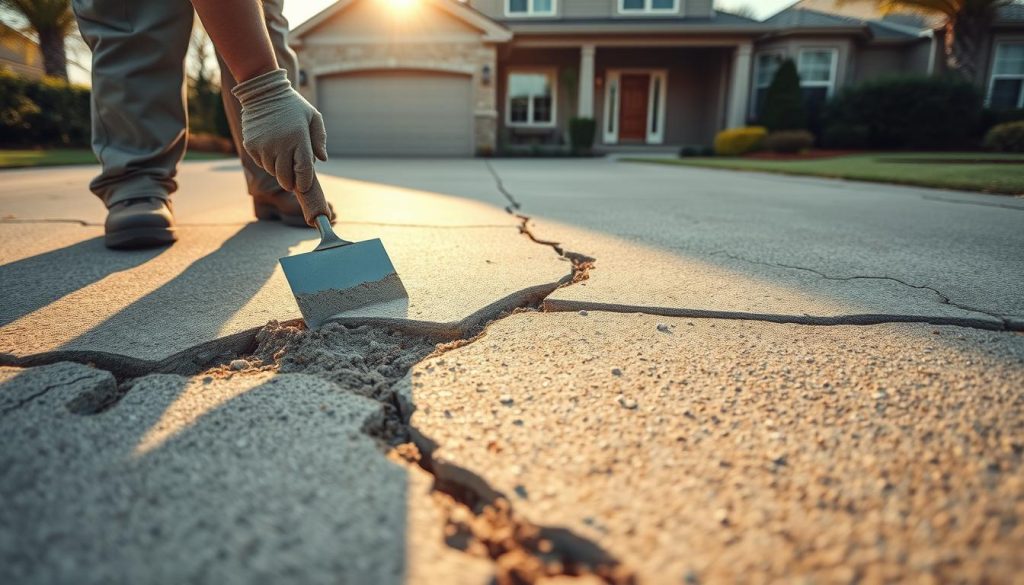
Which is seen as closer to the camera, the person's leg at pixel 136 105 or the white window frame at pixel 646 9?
the person's leg at pixel 136 105

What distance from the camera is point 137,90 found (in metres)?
1.83

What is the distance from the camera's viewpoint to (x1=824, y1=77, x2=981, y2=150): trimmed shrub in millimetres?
10867

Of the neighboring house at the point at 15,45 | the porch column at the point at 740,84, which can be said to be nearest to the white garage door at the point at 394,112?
the porch column at the point at 740,84

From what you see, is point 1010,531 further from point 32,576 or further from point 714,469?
point 32,576

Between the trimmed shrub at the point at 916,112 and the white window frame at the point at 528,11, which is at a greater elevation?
the white window frame at the point at 528,11

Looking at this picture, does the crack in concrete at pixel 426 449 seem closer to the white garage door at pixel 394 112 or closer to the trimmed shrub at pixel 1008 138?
the white garage door at pixel 394 112

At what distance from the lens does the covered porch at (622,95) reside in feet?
43.7

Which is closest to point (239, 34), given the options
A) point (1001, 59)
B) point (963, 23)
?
point (963, 23)

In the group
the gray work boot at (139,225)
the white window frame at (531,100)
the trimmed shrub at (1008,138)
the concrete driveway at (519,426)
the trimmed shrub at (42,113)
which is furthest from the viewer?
the white window frame at (531,100)

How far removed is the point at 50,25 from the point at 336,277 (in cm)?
1683

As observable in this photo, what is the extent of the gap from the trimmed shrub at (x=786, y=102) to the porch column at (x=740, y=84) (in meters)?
0.55

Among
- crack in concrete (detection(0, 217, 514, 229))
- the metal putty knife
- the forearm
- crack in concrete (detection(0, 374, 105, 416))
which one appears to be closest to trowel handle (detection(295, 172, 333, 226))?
the metal putty knife

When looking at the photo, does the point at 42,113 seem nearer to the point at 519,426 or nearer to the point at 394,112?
the point at 394,112

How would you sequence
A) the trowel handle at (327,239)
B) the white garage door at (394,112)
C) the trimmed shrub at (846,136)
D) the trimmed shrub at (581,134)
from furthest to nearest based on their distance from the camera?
the trimmed shrub at (581,134) < the white garage door at (394,112) < the trimmed shrub at (846,136) < the trowel handle at (327,239)
